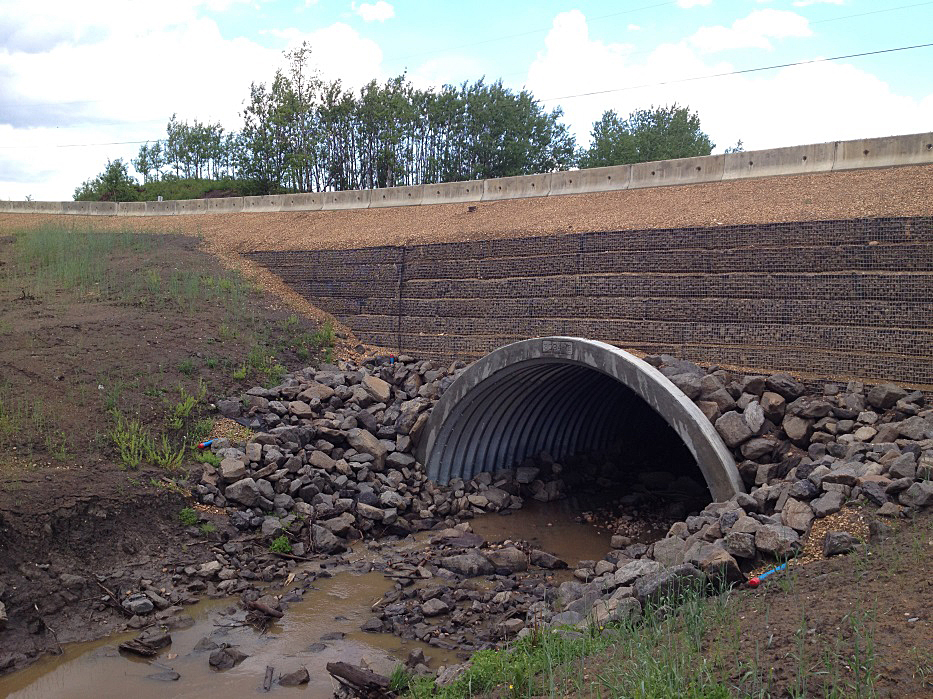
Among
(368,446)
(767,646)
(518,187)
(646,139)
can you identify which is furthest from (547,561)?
(646,139)

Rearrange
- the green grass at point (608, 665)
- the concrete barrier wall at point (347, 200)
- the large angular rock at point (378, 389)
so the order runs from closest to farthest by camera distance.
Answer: the green grass at point (608, 665) < the large angular rock at point (378, 389) < the concrete barrier wall at point (347, 200)

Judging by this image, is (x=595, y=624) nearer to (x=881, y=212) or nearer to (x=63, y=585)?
(x=63, y=585)

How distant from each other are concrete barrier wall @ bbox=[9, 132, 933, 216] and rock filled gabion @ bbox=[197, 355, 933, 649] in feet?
17.9

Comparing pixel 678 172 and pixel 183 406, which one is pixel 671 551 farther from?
pixel 678 172

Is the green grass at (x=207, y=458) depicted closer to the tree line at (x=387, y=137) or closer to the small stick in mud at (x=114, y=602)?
the small stick in mud at (x=114, y=602)

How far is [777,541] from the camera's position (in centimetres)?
722

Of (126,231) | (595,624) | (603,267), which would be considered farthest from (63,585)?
(126,231)

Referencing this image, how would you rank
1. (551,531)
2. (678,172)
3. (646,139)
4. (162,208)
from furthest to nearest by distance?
(646,139) → (162,208) → (678,172) → (551,531)

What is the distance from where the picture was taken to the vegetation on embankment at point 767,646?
4371 millimetres

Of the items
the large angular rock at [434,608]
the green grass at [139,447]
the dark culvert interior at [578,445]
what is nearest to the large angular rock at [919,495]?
the large angular rock at [434,608]

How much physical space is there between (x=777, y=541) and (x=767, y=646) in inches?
99.6

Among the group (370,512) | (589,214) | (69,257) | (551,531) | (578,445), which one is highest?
(589,214)

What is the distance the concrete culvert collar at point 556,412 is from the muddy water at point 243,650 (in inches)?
139

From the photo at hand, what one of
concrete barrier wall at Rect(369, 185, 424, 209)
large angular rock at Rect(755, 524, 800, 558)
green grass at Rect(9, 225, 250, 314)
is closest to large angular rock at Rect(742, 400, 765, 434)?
large angular rock at Rect(755, 524, 800, 558)
